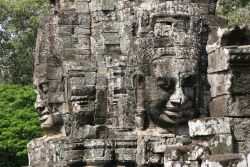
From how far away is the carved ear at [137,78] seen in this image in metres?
13.1

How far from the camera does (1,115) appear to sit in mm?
30297

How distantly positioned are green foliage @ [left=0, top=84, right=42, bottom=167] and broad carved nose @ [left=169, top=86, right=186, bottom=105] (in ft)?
55.1

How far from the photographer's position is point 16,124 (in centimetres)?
2964

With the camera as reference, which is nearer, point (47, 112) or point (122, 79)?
point (122, 79)

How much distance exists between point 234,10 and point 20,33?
586 inches

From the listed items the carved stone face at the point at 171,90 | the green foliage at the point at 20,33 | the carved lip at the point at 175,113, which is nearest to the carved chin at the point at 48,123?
the carved stone face at the point at 171,90

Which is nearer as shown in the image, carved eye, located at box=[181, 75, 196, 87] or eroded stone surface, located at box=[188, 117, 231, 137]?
eroded stone surface, located at box=[188, 117, 231, 137]

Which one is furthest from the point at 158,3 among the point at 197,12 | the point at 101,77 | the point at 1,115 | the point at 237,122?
the point at 1,115

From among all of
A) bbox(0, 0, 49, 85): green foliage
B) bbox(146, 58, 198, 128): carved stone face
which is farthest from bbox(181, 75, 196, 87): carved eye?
bbox(0, 0, 49, 85): green foliage

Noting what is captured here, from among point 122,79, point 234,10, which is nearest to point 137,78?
point 122,79

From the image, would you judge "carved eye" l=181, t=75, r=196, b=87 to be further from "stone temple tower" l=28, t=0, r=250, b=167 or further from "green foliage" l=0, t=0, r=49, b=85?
"green foliage" l=0, t=0, r=49, b=85

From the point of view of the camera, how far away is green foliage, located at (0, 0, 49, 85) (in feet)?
127

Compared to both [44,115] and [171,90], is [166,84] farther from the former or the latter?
[44,115]

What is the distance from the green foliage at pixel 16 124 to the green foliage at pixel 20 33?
6911mm
